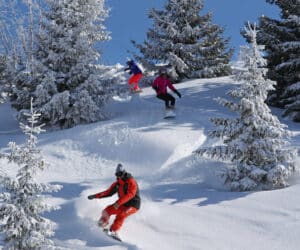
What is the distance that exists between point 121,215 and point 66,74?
10.9 metres

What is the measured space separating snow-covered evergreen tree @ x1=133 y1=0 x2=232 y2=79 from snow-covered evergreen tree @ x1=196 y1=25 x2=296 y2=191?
13388 millimetres

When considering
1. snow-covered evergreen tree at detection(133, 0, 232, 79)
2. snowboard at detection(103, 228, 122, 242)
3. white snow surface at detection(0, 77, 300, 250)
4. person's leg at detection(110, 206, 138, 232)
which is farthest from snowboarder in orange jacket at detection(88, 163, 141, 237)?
snow-covered evergreen tree at detection(133, 0, 232, 79)

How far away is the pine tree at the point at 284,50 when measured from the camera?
1883 centimetres

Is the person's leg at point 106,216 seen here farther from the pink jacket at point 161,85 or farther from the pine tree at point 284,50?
the pine tree at point 284,50

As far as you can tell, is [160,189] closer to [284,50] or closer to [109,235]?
[109,235]

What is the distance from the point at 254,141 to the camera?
40.9 ft

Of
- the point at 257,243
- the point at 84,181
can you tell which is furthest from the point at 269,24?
the point at 257,243

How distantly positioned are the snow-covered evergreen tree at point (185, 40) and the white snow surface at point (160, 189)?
6.10m

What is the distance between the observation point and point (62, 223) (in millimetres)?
10211

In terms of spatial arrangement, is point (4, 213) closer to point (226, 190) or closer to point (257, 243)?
point (257, 243)

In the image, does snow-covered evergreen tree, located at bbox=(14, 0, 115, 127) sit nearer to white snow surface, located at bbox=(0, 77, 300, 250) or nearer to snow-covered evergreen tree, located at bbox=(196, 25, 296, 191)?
white snow surface, located at bbox=(0, 77, 300, 250)

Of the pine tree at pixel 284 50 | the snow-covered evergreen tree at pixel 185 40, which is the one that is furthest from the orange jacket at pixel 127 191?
the snow-covered evergreen tree at pixel 185 40

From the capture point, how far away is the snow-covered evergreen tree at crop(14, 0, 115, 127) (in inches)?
739

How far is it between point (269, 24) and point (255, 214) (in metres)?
12.6
